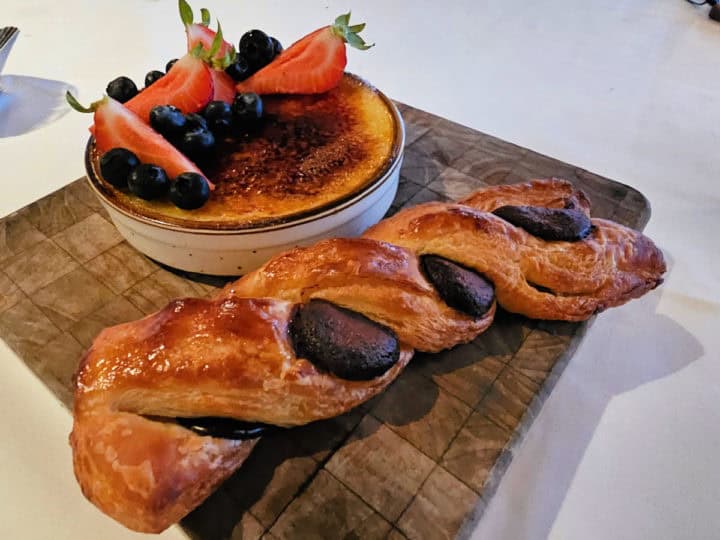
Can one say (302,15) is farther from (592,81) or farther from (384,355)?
(384,355)

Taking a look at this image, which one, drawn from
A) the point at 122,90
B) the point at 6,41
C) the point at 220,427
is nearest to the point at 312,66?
the point at 122,90

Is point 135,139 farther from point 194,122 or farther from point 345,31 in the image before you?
A: point 345,31

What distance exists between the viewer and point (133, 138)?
3.49 ft

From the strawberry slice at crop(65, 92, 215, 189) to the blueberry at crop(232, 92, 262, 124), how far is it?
0.56 ft

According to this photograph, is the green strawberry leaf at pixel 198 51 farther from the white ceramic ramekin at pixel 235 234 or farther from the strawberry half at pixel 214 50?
the white ceramic ramekin at pixel 235 234

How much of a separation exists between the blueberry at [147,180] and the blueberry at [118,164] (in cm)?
2

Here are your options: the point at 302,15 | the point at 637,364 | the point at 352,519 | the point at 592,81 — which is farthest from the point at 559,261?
the point at 302,15

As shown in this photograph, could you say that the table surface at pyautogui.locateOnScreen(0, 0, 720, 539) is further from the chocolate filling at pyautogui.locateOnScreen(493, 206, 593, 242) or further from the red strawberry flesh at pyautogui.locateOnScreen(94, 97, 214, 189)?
the red strawberry flesh at pyautogui.locateOnScreen(94, 97, 214, 189)

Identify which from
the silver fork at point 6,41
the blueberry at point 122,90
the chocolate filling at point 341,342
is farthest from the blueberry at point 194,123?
the silver fork at point 6,41

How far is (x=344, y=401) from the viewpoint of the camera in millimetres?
817

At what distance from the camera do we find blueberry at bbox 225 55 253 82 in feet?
4.32

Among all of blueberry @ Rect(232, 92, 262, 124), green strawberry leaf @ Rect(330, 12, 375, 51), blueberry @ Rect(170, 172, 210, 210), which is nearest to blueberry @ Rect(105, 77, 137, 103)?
blueberry @ Rect(232, 92, 262, 124)

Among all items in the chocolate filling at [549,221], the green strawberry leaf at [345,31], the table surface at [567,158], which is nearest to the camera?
the table surface at [567,158]

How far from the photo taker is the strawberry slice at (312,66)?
131 centimetres
